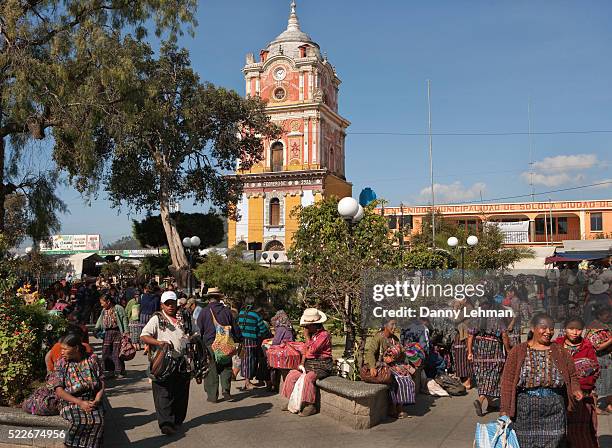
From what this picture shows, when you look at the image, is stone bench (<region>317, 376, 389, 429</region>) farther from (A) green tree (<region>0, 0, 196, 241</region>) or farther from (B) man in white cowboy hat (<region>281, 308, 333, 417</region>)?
(A) green tree (<region>0, 0, 196, 241</region>)

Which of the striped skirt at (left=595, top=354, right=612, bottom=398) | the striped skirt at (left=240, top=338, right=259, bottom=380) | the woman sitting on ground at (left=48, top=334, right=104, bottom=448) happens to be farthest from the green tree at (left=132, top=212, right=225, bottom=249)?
the woman sitting on ground at (left=48, top=334, right=104, bottom=448)

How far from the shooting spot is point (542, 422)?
5023 mm

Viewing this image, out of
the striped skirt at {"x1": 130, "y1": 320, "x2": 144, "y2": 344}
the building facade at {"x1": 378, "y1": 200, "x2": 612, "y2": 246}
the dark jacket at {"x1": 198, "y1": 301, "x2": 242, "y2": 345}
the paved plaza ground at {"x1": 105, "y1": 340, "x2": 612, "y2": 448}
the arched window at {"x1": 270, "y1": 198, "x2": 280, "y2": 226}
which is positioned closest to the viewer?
the paved plaza ground at {"x1": 105, "y1": 340, "x2": 612, "y2": 448}

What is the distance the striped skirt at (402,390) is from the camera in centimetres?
770

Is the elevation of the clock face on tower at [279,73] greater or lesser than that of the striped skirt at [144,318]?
greater

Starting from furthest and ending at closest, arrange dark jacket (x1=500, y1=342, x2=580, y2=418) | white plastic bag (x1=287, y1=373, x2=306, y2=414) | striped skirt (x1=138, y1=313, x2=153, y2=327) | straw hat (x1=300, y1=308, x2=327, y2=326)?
striped skirt (x1=138, y1=313, x2=153, y2=327) → straw hat (x1=300, y1=308, x2=327, y2=326) → white plastic bag (x1=287, y1=373, x2=306, y2=414) → dark jacket (x1=500, y1=342, x2=580, y2=418)

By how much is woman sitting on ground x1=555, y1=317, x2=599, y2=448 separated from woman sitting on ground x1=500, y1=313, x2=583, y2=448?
0.36 m

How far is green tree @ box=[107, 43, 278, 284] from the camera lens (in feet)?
87.8

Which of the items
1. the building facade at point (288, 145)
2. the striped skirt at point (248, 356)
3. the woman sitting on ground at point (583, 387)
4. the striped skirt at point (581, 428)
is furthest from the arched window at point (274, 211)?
the striped skirt at point (581, 428)

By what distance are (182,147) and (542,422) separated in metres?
24.9

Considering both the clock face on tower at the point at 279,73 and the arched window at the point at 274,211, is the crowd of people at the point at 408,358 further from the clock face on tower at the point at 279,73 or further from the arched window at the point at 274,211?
the clock face on tower at the point at 279,73

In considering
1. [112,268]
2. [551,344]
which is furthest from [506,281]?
[112,268]

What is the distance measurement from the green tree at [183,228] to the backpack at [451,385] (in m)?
29.0

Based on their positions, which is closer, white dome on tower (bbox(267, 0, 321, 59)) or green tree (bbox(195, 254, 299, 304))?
green tree (bbox(195, 254, 299, 304))
